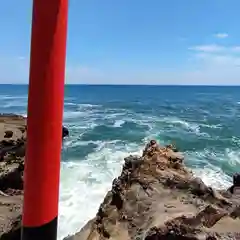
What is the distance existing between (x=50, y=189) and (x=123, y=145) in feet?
63.6

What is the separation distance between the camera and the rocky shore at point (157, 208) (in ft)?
18.1

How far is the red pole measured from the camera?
7.18ft

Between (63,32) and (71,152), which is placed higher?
(63,32)

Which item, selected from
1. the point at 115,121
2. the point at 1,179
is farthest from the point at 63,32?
the point at 115,121

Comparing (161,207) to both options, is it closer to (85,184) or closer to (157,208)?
(157,208)

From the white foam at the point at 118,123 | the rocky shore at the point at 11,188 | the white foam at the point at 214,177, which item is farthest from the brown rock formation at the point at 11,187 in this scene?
the white foam at the point at 118,123

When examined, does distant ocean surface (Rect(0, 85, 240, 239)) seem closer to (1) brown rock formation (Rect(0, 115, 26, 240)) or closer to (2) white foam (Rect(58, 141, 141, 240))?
(2) white foam (Rect(58, 141, 141, 240))

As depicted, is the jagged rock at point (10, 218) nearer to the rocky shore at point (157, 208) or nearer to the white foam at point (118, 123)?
the rocky shore at point (157, 208)

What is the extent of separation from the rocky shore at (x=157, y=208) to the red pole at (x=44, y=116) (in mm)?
3205

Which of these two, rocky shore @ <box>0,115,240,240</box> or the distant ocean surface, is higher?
rocky shore @ <box>0,115,240,240</box>

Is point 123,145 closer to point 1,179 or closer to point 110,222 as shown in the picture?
point 1,179

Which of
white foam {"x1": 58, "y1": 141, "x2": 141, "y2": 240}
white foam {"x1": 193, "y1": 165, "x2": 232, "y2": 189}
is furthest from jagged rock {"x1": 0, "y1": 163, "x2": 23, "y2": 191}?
white foam {"x1": 193, "y1": 165, "x2": 232, "y2": 189}

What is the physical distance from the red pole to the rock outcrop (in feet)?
10.5

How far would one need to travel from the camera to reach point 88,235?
663 centimetres
